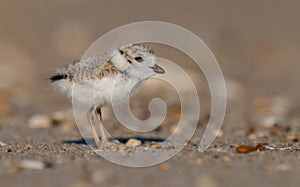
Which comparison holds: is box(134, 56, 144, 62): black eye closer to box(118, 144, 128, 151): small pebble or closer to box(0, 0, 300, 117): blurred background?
box(118, 144, 128, 151): small pebble

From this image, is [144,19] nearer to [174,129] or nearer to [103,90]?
[174,129]

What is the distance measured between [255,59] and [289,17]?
2671 mm

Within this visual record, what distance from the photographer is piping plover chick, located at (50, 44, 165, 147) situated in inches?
217

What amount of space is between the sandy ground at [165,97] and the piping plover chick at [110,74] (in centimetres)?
41

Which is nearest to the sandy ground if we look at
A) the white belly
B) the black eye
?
the white belly

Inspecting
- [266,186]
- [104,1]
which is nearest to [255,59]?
[104,1]

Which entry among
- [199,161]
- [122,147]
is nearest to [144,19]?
[122,147]

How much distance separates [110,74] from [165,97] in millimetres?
4142

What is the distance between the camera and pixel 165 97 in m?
9.63

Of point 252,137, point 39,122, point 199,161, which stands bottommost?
point 199,161

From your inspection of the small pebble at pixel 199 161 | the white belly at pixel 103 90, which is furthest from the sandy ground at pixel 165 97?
the white belly at pixel 103 90

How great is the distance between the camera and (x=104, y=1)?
15.3 metres

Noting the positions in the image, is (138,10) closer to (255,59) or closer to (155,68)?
(255,59)

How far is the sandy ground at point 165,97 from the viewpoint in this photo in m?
4.64
